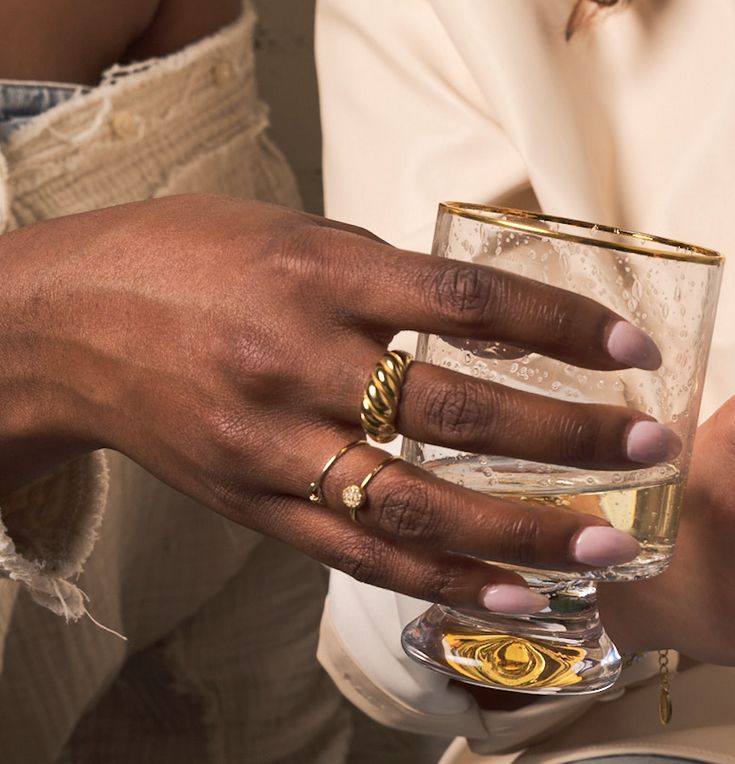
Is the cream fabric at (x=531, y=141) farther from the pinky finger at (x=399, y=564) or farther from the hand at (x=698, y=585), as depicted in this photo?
the pinky finger at (x=399, y=564)

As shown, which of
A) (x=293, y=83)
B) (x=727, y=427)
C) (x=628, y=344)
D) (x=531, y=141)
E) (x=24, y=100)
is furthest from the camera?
(x=293, y=83)

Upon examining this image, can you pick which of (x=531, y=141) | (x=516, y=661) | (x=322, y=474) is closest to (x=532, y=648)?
(x=516, y=661)

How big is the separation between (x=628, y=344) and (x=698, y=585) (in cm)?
24

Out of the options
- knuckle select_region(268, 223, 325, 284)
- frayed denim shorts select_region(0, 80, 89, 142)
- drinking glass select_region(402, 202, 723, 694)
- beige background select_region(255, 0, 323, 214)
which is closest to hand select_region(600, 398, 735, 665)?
drinking glass select_region(402, 202, 723, 694)

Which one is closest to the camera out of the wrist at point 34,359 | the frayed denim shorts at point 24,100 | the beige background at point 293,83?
the wrist at point 34,359

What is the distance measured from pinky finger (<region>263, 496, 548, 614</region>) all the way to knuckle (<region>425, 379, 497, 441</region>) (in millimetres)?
56

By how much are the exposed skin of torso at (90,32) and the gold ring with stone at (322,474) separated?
21.8 inches

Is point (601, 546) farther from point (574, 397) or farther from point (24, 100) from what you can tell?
point (24, 100)

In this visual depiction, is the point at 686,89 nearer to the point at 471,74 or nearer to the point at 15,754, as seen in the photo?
the point at 471,74

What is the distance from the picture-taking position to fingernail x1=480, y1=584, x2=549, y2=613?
37cm

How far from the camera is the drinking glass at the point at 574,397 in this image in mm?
356

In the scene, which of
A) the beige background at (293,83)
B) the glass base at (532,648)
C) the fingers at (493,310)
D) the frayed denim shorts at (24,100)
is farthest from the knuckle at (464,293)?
the beige background at (293,83)

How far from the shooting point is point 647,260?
35cm

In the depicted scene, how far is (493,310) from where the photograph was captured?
34 centimetres
